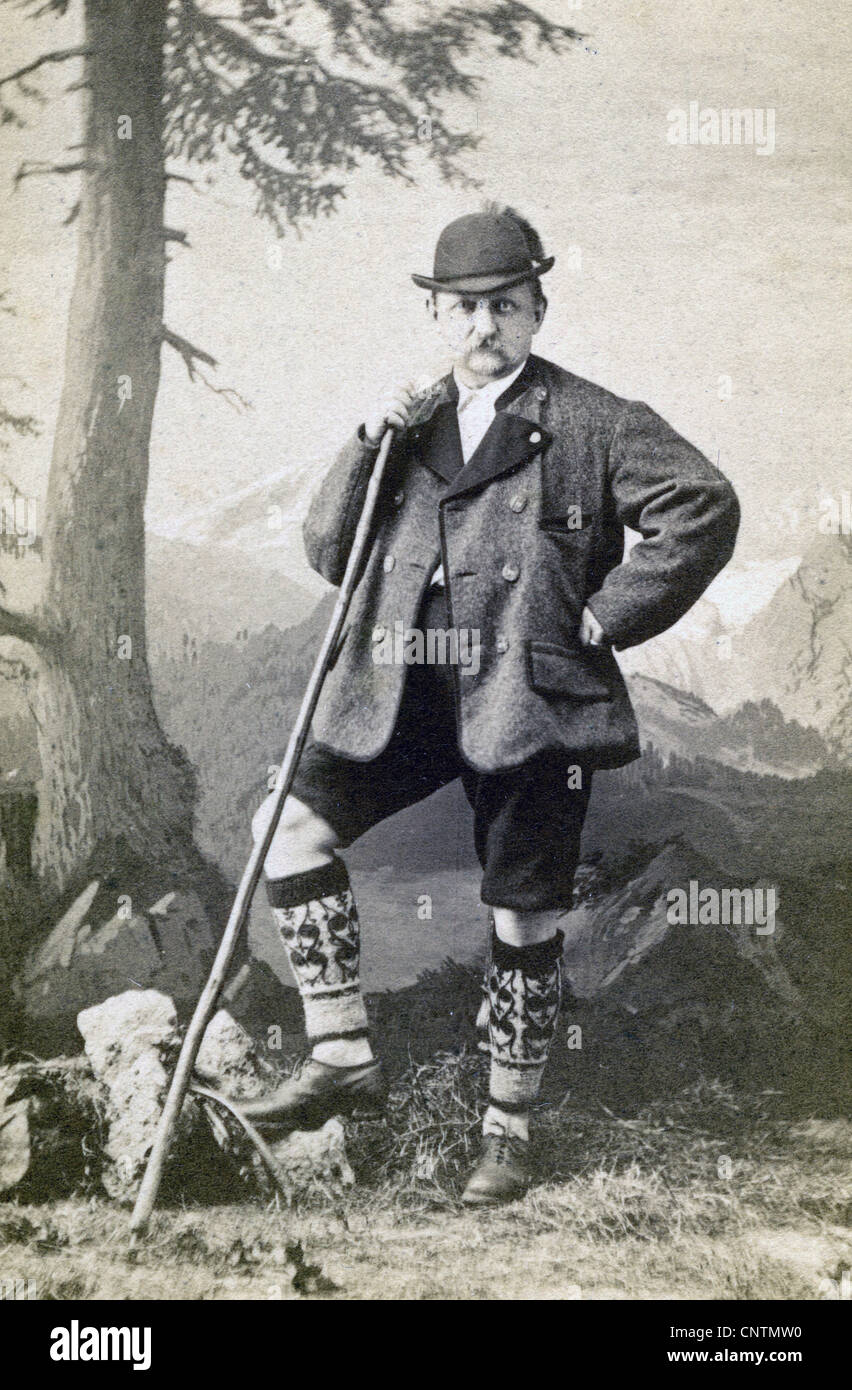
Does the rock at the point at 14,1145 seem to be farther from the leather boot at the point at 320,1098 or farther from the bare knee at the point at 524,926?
the bare knee at the point at 524,926

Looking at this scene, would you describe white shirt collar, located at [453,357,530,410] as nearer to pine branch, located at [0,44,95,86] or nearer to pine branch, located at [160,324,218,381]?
pine branch, located at [160,324,218,381]

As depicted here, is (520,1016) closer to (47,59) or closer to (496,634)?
(496,634)

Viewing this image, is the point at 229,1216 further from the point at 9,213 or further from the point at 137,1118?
the point at 9,213

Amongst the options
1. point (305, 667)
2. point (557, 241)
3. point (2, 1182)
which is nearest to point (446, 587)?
point (305, 667)

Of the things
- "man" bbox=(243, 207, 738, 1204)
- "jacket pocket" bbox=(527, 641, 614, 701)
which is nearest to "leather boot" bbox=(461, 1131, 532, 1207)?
"man" bbox=(243, 207, 738, 1204)

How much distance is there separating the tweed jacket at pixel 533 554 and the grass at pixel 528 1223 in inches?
39.6

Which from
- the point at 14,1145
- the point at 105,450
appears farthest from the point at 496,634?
the point at 14,1145

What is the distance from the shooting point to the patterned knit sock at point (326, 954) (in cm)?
356

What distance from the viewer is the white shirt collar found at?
359 centimetres

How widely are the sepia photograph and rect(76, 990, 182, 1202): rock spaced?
0.01 meters

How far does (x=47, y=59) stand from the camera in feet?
12.7

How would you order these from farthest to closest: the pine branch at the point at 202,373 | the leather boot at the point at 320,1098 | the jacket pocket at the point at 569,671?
the pine branch at the point at 202,373 < the leather boot at the point at 320,1098 < the jacket pocket at the point at 569,671

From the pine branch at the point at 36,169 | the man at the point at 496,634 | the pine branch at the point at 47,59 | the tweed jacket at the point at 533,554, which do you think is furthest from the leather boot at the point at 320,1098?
the pine branch at the point at 47,59

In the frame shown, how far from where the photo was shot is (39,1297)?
3602mm
